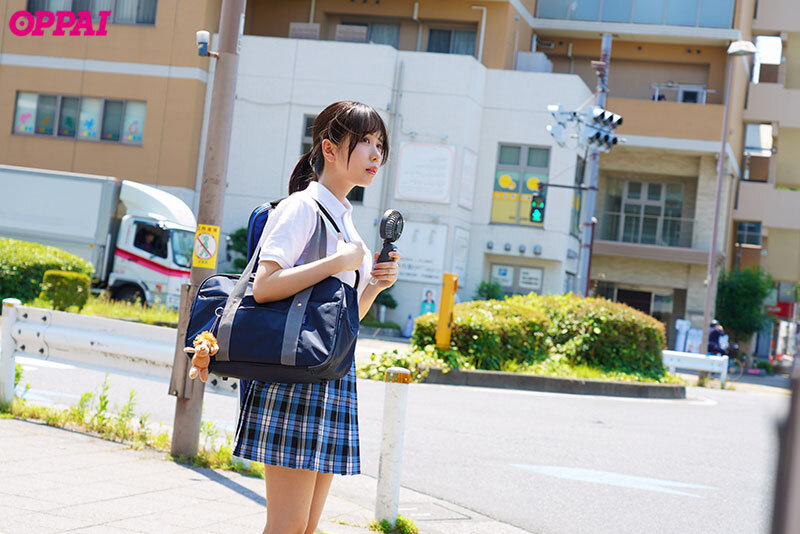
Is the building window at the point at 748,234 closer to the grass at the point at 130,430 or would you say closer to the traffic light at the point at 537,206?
the traffic light at the point at 537,206

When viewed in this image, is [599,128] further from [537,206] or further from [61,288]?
[61,288]

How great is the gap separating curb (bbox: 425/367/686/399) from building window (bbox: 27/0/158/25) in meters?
21.4

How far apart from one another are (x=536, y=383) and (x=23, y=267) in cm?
1011

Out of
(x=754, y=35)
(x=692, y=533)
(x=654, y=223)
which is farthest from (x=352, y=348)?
(x=754, y=35)

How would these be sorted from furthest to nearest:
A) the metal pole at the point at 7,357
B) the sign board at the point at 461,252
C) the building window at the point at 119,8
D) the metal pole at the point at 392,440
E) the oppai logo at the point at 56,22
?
the oppai logo at the point at 56,22
the building window at the point at 119,8
the sign board at the point at 461,252
the metal pole at the point at 7,357
the metal pole at the point at 392,440

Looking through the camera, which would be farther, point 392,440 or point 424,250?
point 424,250

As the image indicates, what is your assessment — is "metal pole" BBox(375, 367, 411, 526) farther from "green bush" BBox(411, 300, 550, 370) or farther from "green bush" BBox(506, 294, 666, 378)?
"green bush" BBox(506, 294, 666, 378)

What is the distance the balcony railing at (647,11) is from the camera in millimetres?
35625

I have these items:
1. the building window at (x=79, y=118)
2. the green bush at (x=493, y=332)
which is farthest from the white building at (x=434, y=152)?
the green bush at (x=493, y=332)

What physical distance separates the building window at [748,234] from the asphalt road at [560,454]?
31599 mm

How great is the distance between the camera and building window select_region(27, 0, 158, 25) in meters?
31.4

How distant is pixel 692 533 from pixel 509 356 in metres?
10.3

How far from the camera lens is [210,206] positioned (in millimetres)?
6211

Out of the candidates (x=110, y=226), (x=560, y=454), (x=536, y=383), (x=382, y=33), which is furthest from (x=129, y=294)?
(x=560, y=454)
